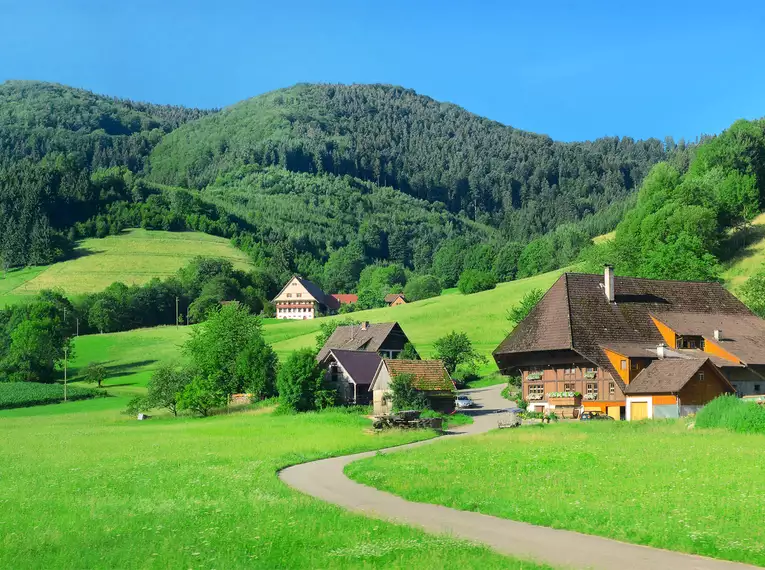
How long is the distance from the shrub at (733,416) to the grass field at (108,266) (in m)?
131

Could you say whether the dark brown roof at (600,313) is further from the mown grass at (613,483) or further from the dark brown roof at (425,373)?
the mown grass at (613,483)

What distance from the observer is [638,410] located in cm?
5347

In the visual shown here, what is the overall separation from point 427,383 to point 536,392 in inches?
303

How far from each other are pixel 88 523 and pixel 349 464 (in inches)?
541

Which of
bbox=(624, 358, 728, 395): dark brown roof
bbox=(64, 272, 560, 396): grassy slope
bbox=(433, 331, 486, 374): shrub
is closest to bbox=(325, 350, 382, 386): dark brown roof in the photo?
bbox=(433, 331, 486, 374): shrub

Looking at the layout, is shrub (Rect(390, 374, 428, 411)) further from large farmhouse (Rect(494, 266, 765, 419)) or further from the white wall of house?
the white wall of house

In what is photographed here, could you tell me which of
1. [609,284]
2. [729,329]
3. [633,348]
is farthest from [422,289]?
[633,348]

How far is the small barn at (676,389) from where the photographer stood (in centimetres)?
5116

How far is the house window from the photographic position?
197ft

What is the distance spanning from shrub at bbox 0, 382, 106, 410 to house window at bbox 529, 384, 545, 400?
5030 centimetres

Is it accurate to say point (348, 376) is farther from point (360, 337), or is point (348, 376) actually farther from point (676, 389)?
point (676, 389)

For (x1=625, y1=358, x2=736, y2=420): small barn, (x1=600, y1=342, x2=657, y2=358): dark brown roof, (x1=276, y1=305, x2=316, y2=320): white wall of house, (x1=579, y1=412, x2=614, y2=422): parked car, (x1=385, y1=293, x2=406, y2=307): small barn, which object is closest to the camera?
(x1=625, y1=358, x2=736, y2=420): small barn

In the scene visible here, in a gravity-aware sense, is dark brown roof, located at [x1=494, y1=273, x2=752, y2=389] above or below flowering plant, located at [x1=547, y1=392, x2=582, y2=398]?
above

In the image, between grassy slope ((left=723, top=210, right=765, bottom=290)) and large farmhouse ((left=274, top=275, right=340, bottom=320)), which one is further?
large farmhouse ((left=274, top=275, right=340, bottom=320))
